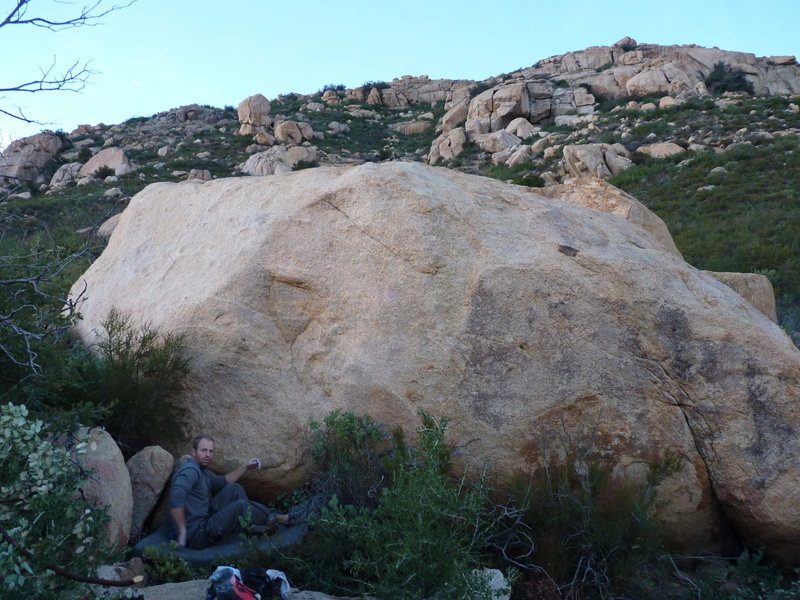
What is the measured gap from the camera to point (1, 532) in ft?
9.23

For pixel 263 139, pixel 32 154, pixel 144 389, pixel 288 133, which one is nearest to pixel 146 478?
pixel 144 389

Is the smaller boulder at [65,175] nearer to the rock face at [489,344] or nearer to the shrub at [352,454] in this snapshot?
the rock face at [489,344]

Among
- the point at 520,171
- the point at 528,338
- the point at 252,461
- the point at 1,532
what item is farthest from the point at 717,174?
the point at 1,532

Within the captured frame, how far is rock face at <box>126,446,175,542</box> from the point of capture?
485cm

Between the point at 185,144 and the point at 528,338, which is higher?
the point at 185,144

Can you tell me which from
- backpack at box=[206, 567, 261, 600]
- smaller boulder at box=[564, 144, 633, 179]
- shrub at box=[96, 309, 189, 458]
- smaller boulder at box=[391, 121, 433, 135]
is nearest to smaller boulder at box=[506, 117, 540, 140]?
smaller boulder at box=[391, 121, 433, 135]

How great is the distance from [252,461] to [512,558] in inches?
71.3

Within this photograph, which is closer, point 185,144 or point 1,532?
point 1,532

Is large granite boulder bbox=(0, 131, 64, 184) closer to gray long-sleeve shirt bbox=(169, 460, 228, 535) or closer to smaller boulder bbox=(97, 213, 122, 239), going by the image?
smaller boulder bbox=(97, 213, 122, 239)

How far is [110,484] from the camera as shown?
14.5ft

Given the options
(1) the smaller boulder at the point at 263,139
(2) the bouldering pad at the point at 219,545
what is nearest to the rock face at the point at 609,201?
Answer: (2) the bouldering pad at the point at 219,545

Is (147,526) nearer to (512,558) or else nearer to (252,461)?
(252,461)

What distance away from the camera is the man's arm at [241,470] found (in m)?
4.96

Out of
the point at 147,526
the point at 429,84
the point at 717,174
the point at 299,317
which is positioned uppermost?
the point at 429,84
